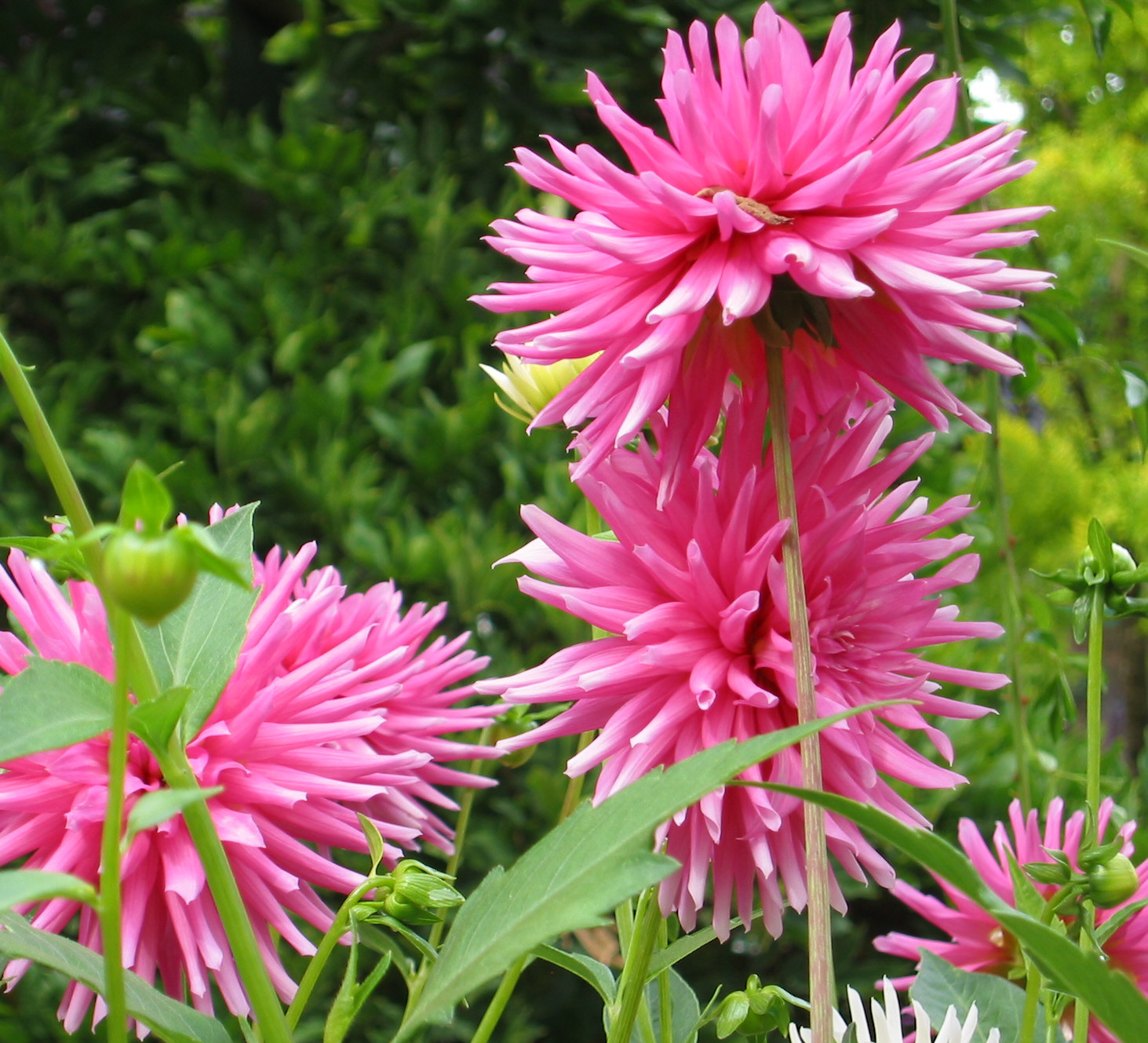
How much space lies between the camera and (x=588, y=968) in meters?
0.26

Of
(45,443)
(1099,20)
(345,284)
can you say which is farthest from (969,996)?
(345,284)

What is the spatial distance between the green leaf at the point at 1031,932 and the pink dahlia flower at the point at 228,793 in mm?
120

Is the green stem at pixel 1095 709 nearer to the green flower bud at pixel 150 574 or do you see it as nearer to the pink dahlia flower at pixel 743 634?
the pink dahlia flower at pixel 743 634

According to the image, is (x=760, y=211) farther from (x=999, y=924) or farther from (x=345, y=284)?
(x=345, y=284)

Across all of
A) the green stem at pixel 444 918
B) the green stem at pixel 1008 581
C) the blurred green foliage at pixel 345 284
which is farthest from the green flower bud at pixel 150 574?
the blurred green foliage at pixel 345 284

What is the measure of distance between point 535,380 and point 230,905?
167 millimetres

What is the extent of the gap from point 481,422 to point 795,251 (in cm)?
59

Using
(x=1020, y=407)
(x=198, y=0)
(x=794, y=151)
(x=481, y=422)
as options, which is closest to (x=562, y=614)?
(x=481, y=422)

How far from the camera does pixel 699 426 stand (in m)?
0.22

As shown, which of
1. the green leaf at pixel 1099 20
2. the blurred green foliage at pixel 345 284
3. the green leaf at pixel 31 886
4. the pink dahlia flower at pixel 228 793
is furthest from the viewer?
the blurred green foliage at pixel 345 284

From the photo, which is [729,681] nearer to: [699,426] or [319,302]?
[699,426]

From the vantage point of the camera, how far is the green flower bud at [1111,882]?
0.23 meters

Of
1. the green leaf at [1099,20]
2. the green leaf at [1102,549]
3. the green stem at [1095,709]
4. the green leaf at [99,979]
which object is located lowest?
the green leaf at [99,979]

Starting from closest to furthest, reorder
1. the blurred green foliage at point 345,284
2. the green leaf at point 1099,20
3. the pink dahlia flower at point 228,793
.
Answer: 1. the pink dahlia flower at point 228,793
2. the green leaf at point 1099,20
3. the blurred green foliage at point 345,284
